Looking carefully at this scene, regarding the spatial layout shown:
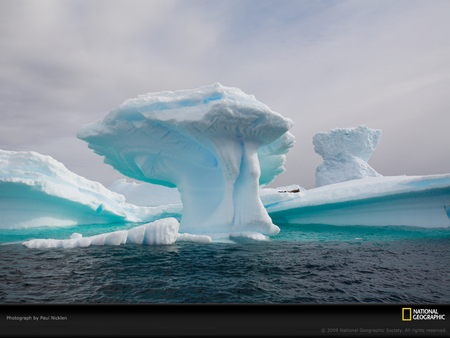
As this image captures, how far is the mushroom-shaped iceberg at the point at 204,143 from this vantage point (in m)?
8.52

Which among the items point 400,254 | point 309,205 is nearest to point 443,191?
point 309,205

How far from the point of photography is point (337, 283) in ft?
12.8

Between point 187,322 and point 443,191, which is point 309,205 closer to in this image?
point 443,191

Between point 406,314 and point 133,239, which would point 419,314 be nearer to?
point 406,314

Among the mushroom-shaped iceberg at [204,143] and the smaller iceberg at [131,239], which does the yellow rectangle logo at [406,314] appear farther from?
the mushroom-shaped iceberg at [204,143]

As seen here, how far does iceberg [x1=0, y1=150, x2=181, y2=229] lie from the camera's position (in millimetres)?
11117

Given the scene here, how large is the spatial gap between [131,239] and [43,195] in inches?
272

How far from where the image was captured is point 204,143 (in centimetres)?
976

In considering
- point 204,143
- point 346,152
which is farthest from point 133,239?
point 346,152

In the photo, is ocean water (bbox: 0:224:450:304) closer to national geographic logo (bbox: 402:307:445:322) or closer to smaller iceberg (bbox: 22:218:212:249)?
smaller iceberg (bbox: 22:218:212:249)

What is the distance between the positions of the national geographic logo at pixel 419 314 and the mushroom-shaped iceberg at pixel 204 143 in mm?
7384

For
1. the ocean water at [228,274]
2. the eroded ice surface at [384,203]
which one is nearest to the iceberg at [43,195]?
the ocean water at [228,274]

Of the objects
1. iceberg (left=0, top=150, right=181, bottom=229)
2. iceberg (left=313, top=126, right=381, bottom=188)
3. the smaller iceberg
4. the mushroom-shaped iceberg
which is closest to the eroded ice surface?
the mushroom-shaped iceberg

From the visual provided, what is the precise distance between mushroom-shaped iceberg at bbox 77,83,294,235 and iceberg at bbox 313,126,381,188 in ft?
49.1
